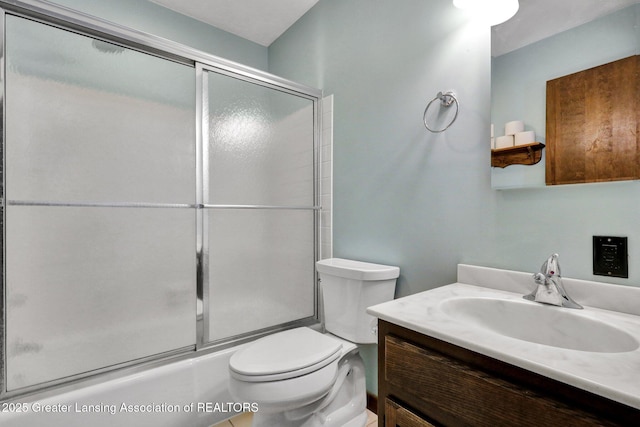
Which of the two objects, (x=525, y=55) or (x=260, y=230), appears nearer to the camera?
(x=525, y=55)

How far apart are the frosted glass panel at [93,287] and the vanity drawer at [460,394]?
1.20 m

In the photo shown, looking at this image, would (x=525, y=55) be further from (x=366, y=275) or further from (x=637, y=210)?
(x=366, y=275)

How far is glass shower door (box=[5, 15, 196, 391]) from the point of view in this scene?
4.10ft

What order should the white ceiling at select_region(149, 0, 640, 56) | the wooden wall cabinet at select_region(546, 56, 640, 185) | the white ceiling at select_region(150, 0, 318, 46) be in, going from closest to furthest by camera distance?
the wooden wall cabinet at select_region(546, 56, 640, 185) → the white ceiling at select_region(149, 0, 640, 56) → the white ceiling at select_region(150, 0, 318, 46)

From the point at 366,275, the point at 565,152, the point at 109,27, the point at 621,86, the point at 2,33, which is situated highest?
the point at 109,27

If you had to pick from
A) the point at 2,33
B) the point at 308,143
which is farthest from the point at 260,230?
the point at 2,33

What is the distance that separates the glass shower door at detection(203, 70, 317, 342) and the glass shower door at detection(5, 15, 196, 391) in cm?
11

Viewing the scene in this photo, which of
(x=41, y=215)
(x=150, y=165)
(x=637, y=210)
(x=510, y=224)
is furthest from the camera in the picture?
(x=150, y=165)

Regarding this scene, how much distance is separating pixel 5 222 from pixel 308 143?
1517 mm

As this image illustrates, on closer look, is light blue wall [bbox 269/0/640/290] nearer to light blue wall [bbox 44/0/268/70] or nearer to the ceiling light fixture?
the ceiling light fixture

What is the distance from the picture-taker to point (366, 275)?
4.61 feet

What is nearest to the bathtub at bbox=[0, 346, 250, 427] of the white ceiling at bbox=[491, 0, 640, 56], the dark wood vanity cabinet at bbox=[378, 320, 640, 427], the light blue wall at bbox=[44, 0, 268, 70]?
the dark wood vanity cabinet at bbox=[378, 320, 640, 427]

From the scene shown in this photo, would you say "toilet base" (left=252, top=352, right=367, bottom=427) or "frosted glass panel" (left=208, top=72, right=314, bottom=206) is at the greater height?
"frosted glass panel" (left=208, top=72, right=314, bottom=206)

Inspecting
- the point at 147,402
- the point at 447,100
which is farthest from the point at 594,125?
the point at 147,402
